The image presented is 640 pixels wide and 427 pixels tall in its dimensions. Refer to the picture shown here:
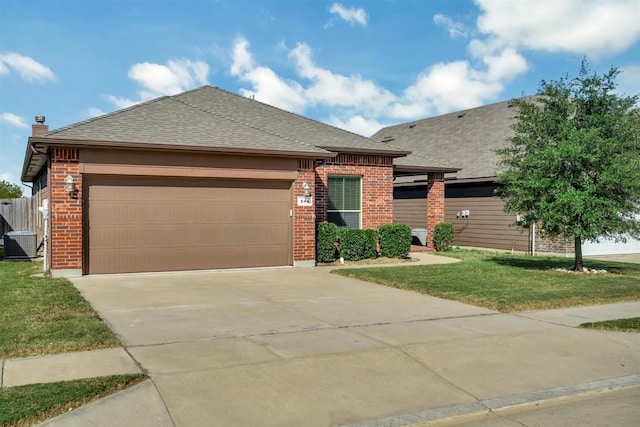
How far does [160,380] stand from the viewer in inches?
207

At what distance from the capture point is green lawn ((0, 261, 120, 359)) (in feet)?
20.6

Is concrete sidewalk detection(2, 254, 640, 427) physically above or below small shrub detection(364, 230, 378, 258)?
below

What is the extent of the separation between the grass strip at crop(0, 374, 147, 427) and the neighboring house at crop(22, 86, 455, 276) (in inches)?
322

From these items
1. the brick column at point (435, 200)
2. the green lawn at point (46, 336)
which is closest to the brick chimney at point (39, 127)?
the green lawn at point (46, 336)

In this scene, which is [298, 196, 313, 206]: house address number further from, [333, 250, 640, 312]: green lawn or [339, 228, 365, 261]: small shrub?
[333, 250, 640, 312]: green lawn

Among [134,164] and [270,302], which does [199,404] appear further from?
[134,164]

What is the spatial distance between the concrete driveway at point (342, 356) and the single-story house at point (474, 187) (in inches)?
449

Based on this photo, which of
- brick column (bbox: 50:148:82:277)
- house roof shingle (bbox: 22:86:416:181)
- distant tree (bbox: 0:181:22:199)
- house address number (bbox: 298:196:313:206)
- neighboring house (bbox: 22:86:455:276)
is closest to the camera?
brick column (bbox: 50:148:82:277)

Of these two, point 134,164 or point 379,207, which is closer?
point 134,164

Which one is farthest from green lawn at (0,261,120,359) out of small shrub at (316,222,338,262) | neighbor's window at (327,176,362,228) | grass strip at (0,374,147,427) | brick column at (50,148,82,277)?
neighbor's window at (327,176,362,228)

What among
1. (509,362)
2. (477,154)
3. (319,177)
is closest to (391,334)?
(509,362)

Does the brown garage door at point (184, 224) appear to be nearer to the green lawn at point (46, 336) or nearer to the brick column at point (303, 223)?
the brick column at point (303, 223)

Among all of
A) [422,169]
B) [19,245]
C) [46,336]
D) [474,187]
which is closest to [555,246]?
[474,187]

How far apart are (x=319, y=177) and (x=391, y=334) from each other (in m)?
9.84
